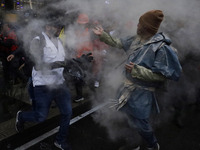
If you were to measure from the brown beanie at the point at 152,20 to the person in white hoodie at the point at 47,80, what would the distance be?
1171mm

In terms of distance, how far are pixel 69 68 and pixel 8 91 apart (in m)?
2.23

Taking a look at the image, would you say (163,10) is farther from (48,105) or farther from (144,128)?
(48,105)

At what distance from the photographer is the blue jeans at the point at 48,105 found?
275 centimetres

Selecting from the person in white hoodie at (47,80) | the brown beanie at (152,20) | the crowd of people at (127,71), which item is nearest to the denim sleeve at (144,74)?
the crowd of people at (127,71)

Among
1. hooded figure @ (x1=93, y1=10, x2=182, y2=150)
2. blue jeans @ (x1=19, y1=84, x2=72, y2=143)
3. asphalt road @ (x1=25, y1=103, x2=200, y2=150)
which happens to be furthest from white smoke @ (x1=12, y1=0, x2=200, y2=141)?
hooded figure @ (x1=93, y1=10, x2=182, y2=150)

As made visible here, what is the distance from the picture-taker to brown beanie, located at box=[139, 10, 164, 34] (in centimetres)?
248

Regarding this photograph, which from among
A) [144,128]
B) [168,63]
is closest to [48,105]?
[144,128]

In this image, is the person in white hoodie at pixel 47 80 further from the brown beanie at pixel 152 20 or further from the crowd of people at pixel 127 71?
the brown beanie at pixel 152 20

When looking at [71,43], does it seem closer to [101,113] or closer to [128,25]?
[128,25]

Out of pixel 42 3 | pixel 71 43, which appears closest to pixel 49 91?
pixel 71 43

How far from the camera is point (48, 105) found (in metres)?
2.83

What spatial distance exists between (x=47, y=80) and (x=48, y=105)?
368mm

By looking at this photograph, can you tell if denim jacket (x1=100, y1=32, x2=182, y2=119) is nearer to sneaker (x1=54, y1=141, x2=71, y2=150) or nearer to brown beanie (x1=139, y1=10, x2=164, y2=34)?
brown beanie (x1=139, y1=10, x2=164, y2=34)

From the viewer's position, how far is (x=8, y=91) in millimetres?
4348
